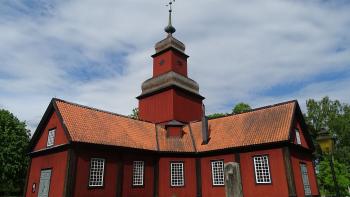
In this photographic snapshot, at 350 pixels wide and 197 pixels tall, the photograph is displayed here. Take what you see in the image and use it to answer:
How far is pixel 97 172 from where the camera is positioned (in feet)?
65.6

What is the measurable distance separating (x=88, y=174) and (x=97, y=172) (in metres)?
0.77

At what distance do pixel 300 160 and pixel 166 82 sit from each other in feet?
48.0

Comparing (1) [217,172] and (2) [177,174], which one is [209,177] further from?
(2) [177,174]

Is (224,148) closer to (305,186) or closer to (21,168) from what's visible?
(305,186)

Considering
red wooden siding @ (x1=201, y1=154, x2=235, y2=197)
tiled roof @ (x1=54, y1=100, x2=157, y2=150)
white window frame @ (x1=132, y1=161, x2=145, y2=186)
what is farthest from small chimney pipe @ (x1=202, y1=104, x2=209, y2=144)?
white window frame @ (x1=132, y1=161, x2=145, y2=186)

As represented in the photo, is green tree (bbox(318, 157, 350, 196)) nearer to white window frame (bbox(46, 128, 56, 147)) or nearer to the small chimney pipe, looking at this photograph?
the small chimney pipe

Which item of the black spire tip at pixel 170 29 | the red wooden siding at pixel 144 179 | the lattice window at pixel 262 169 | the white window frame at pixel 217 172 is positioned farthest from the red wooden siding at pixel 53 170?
the black spire tip at pixel 170 29

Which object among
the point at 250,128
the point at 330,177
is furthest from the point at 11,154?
the point at 330,177

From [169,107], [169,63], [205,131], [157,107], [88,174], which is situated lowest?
[88,174]

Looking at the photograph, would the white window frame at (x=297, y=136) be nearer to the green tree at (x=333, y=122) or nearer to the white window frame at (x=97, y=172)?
the white window frame at (x=97, y=172)

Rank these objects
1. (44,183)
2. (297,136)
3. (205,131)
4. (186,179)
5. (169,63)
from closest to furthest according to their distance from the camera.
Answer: (44,183) < (297,136) < (186,179) < (205,131) < (169,63)

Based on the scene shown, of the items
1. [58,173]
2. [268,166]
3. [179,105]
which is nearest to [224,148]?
[268,166]

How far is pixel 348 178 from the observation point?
123ft

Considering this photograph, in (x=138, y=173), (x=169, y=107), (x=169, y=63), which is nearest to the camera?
(x=138, y=173)
